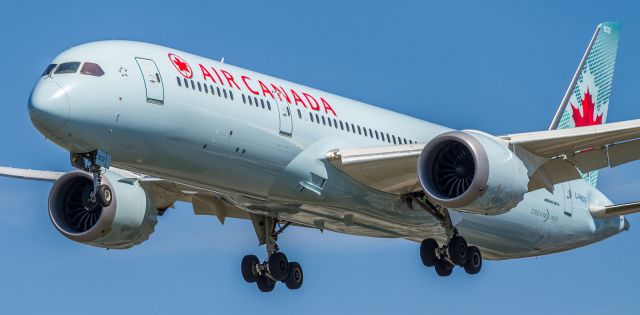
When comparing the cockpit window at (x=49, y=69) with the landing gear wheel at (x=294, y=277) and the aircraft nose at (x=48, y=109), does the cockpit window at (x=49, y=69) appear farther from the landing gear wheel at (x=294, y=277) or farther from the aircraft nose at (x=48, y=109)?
the landing gear wheel at (x=294, y=277)

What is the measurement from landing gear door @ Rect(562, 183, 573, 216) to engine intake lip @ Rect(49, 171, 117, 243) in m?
14.0

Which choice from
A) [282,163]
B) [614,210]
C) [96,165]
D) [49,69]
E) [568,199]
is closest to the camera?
[96,165]

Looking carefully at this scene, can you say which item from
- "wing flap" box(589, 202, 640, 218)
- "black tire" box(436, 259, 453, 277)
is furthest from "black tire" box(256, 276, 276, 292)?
"wing flap" box(589, 202, 640, 218)

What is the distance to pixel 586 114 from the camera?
4644 cm

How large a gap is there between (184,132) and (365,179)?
19.0ft

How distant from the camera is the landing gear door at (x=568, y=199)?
41.3 metres

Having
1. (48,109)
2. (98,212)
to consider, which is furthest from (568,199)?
(48,109)

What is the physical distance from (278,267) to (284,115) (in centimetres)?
620

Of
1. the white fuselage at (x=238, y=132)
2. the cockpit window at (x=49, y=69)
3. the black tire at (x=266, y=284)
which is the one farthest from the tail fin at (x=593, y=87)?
the cockpit window at (x=49, y=69)

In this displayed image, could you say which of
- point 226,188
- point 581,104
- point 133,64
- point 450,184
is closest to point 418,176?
point 450,184

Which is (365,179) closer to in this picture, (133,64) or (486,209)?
(486,209)

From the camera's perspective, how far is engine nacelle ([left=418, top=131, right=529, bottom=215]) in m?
31.9

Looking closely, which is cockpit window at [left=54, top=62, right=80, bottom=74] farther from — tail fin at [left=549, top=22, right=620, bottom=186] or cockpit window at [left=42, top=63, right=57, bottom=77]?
tail fin at [left=549, top=22, right=620, bottom=186]

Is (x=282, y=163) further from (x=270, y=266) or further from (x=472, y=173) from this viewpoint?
(x=270, y=266)
